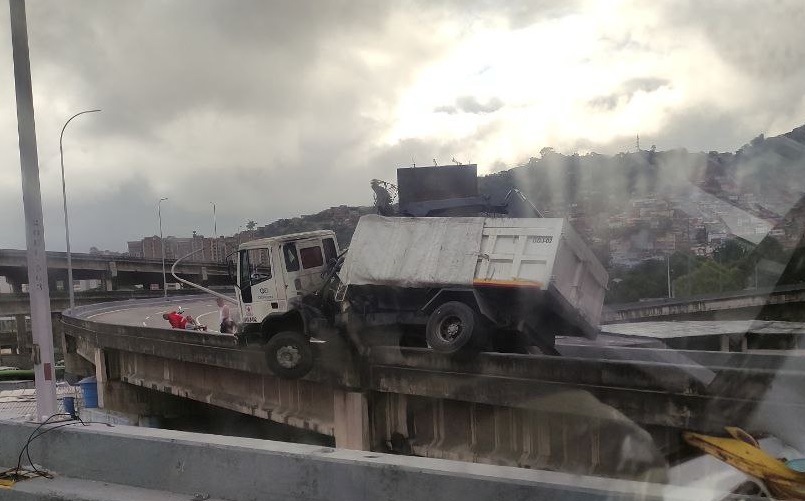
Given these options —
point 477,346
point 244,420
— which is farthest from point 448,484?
point 244,420

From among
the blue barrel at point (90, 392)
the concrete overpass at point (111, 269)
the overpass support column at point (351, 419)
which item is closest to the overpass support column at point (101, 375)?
the blue barrel at point (90, 392)

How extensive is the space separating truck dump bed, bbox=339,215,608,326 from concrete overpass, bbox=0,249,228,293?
295 cm

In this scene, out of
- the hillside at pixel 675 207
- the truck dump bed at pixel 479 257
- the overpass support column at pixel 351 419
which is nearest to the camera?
the hillside at pixel 675 207

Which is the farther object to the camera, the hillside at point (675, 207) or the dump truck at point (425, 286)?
the dump truck at point (425, 286)

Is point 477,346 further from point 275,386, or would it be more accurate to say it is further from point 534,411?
point 275,386

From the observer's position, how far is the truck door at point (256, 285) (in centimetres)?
1093

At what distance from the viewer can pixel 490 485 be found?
2990 mm

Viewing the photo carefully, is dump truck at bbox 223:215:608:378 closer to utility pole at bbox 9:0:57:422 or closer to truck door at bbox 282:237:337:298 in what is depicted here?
truck door at bbox 282:237:337:298

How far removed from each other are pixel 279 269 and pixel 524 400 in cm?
453

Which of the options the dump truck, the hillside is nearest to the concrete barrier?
the hillside

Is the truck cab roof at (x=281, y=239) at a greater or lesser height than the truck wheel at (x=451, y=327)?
greater

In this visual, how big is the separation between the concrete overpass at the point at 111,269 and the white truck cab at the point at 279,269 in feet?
2.00

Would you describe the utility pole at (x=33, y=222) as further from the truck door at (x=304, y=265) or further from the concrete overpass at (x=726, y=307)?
the concrete overpass at (x=726, y=307)

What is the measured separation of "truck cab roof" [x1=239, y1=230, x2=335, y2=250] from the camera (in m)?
10.7
